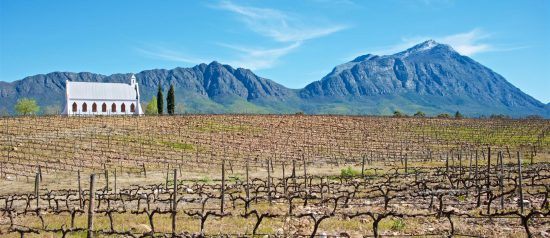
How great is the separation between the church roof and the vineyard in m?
44.2

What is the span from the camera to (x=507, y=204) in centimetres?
1834

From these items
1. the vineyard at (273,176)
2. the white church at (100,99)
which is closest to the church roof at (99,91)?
the white church at (100,99)

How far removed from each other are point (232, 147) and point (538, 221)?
50.8 meters

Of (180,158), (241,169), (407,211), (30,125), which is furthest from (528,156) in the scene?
(30,125)

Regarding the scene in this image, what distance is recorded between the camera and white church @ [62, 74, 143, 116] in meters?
114

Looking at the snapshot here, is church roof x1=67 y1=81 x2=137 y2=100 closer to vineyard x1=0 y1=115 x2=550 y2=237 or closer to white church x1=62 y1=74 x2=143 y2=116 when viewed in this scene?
white church x1=62 y1=74 x2=143 y2=116

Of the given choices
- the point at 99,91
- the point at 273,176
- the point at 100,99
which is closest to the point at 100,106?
the point at 100,99

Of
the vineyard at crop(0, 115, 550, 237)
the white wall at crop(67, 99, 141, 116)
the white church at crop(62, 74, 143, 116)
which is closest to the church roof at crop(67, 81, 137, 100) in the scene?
the white church at crop(62, 74, 143, 116)

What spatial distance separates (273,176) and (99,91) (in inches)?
3565

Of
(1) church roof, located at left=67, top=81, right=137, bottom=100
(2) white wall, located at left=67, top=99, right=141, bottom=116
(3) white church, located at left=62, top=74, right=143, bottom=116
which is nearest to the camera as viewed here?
(2) white wall, located at left=67, top=99, right=141, bottom=116

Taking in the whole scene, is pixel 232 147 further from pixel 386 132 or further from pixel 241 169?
pixel 386 132

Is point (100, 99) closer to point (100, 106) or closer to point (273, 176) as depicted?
point (100, 106)

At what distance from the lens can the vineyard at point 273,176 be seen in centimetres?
1516

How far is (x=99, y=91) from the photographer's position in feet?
387
